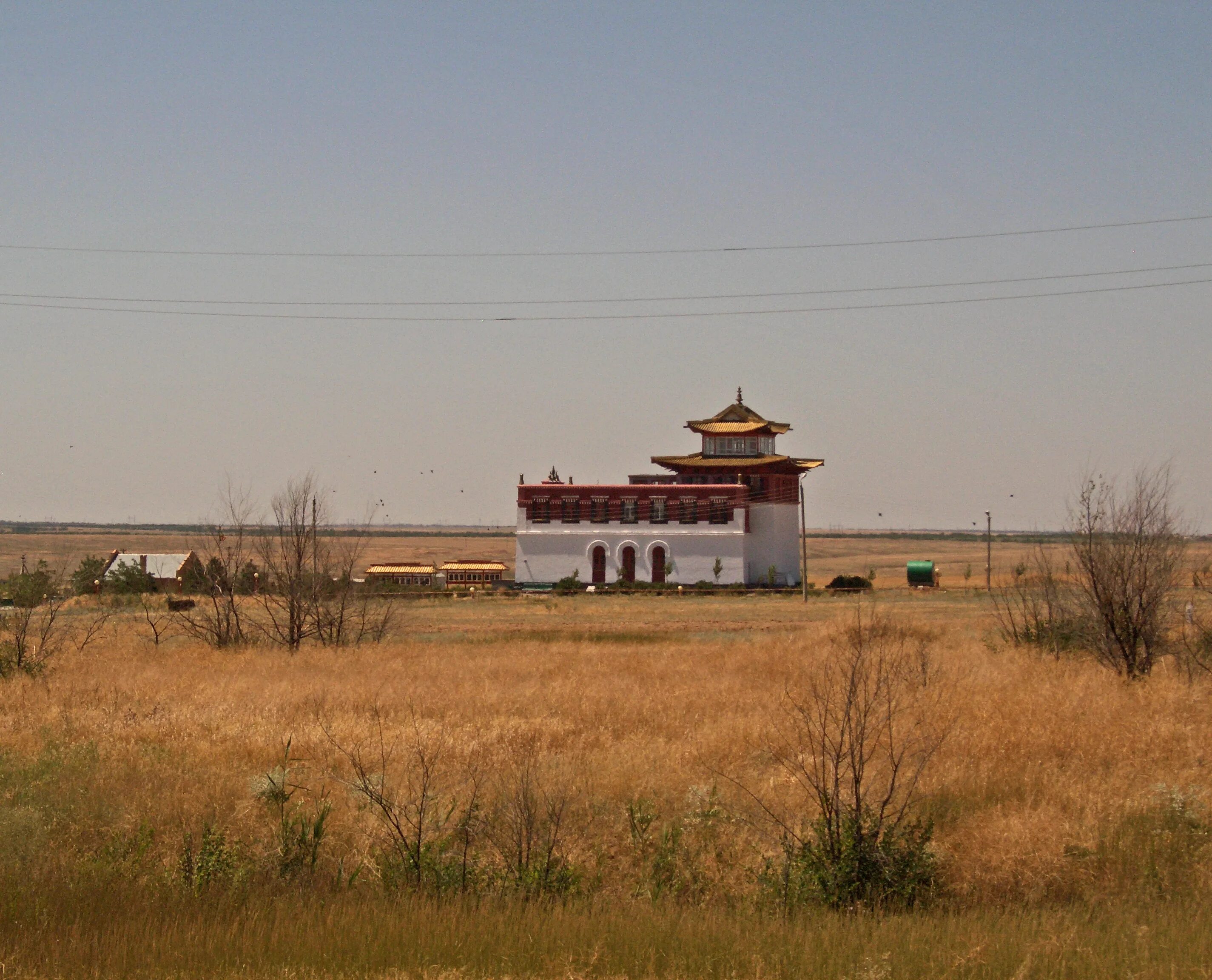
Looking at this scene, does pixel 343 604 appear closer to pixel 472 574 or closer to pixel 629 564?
pixel 629 564

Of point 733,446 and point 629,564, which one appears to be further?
point 733,446

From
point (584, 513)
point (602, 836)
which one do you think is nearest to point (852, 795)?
point (602, 836)

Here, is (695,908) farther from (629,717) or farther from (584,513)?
(584,513)

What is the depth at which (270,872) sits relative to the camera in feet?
36.8

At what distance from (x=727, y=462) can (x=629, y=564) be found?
936 centimetres

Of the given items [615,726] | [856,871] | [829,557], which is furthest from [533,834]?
[829,557]

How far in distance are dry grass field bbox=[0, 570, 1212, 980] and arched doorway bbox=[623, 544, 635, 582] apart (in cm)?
4726

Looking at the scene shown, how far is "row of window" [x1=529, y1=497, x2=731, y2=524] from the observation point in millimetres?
73125

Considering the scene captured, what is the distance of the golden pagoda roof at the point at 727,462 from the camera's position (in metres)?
75.4

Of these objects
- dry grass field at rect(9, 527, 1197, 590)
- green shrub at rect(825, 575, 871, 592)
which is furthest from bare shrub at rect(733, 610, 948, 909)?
dry grass field at rect(9, 527, 1197, 590)

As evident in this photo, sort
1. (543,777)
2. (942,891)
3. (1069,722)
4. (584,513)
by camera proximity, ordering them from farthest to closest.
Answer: (584,513)
(1069,722)
(543,777)
(942,891)

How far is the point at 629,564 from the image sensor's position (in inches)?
2884

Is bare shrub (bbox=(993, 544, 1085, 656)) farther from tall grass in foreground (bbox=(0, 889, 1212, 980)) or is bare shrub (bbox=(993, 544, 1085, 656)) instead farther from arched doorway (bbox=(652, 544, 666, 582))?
arched doorway (bbox=(652, 544, 666, 582))

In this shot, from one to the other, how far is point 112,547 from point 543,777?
7469 inches
